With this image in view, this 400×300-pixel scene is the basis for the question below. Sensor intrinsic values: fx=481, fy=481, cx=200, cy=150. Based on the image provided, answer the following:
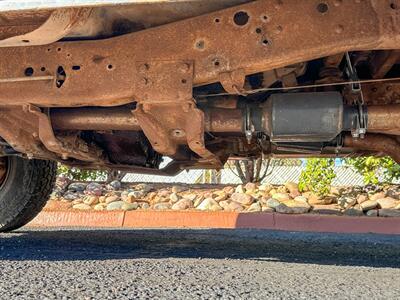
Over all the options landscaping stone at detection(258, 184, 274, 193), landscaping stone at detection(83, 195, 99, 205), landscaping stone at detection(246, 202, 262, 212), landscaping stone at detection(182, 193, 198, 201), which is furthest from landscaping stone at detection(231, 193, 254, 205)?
landscaping stone at detection(83, 195, 99, 205)

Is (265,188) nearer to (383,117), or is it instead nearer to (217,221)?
(217,221)

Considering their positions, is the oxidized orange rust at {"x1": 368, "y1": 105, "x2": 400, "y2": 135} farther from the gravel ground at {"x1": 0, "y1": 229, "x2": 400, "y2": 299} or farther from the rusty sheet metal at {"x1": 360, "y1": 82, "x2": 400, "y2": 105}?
the gravel ground at {"x1": 0, "y1": 229, "x2": 400, "y2": 299}

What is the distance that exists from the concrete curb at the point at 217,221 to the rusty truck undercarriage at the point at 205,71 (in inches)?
121

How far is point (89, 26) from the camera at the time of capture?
197 centimetres

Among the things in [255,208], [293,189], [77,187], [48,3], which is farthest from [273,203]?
[48,3]

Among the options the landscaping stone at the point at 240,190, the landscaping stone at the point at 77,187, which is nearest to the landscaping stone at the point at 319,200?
the landscaping stone at the point at 240,190

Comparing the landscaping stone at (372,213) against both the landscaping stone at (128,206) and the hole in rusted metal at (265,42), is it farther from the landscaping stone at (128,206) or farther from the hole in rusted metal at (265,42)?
the hole in rusted metal at (265,42)

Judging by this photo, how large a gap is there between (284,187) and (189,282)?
5574 millimetres

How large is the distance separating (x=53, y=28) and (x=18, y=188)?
1935 millimetres

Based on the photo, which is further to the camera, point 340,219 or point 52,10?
point 340,219

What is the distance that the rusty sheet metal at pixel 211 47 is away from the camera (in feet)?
5.77

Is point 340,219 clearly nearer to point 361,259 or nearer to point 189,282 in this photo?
point 361,259

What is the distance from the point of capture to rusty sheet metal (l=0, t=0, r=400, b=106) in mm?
1760

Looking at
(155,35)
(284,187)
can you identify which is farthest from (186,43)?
(284,187)
